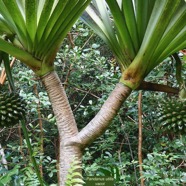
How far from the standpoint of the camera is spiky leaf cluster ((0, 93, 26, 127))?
0.77 meters

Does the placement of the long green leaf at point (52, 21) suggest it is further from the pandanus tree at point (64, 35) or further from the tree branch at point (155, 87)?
the tree branch at point (155, 87)

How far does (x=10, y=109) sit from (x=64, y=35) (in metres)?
0.23

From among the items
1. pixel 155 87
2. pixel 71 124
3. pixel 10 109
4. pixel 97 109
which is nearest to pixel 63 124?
pixel 71 124

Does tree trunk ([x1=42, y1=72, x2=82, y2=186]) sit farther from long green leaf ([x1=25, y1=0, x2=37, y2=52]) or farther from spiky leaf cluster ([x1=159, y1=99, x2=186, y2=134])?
spiky leaf cluster ([x1=159, y1=99, x2=186, y2=134])

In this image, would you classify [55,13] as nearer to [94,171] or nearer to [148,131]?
[94,171]

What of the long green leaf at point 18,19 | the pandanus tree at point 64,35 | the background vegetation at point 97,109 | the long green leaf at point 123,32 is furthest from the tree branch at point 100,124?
the background vegetation at point 97,109

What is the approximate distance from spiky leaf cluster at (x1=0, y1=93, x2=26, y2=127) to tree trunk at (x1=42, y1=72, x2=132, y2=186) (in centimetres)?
11

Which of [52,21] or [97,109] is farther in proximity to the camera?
[97,109]

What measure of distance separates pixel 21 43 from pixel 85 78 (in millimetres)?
1729

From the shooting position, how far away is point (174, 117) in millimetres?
765

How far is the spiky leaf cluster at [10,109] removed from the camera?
30.4 inches

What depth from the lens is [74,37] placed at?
2410 mm

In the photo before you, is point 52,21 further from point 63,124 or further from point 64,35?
point 63,124

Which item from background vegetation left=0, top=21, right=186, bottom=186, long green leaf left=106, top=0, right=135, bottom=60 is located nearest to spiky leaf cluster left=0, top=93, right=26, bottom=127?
long green leaf left=106, top=0, right=135, bottom=60
